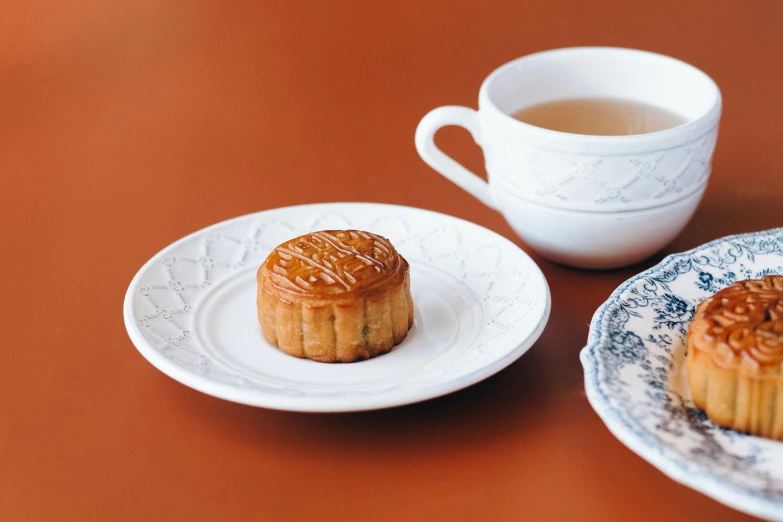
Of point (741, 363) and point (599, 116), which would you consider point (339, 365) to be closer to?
point (741, 363)

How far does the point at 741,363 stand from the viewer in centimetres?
115

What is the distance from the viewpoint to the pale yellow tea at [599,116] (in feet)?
5.72

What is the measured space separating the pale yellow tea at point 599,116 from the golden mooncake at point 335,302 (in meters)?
0.48

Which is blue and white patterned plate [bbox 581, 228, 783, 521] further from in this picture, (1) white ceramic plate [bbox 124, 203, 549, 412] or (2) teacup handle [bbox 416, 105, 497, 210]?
(2) teacup handle [bbox 416, 105, 497, 210]

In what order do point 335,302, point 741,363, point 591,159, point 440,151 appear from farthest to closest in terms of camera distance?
point 440,151 → point 591,159 → point 335,302 → point 741,363

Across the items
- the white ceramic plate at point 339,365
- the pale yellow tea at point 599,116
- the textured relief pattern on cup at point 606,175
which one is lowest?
the white ceramic plate at point 339,365

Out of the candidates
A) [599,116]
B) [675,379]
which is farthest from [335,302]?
[599,116]

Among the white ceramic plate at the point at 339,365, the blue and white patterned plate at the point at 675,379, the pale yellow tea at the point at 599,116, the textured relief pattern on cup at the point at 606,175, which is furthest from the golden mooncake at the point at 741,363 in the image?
the pale yellow tea at the point at 599,116

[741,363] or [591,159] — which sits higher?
[591,159]

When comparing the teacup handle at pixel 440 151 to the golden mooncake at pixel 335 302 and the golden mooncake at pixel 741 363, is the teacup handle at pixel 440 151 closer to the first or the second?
the golden mooncake at pixel 335 302

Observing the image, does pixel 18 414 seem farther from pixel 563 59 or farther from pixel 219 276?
pixel 563 59

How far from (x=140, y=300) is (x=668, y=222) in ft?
2.92

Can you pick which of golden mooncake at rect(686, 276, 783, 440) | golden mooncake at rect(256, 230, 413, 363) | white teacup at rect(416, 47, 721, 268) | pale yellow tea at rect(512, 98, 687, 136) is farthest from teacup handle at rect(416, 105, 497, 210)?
golden mooncake at rect(686, 276, 783, 440)

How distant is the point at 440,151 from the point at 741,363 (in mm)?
767
